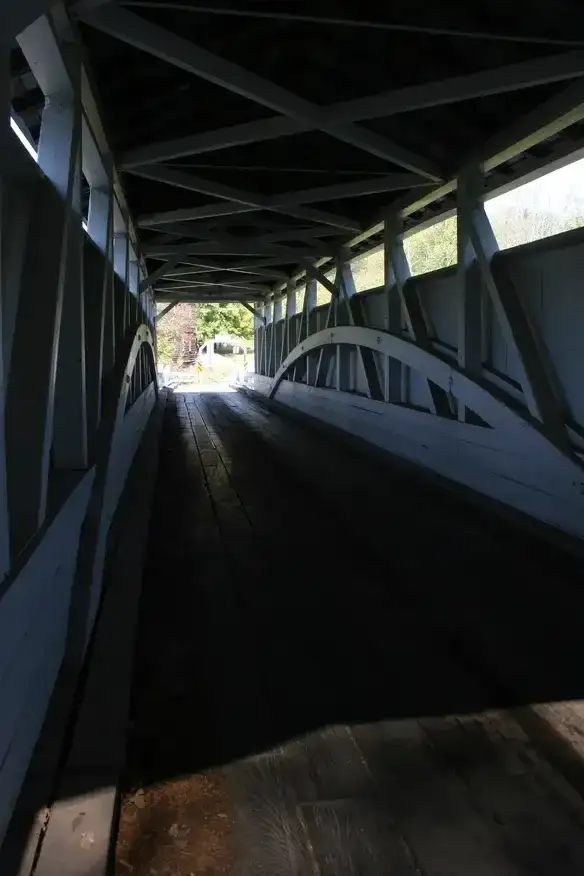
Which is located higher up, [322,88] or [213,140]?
[322,88]

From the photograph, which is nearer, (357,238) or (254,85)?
(254,85)

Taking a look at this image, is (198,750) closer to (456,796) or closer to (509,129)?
(456,796)

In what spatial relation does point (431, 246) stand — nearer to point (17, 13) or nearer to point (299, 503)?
point (299, 503)

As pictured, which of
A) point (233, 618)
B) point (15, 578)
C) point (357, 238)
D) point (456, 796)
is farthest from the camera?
point (357, 238)

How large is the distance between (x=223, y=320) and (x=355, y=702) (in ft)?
139

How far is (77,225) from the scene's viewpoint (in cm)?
347

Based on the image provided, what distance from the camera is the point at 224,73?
4.75 m

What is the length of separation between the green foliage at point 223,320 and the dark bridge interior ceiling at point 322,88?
116 feet

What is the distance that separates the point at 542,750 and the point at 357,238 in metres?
10.1

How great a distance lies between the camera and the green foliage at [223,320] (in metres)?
43.7

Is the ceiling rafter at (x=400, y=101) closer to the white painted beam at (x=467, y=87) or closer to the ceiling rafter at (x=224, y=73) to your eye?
the white painted beam at (x=467, y=87)

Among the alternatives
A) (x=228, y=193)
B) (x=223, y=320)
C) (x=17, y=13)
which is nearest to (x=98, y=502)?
(x=17, y=13)

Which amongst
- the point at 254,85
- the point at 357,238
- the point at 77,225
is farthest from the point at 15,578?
the point at 357,238

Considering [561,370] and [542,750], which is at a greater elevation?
[561,370]
